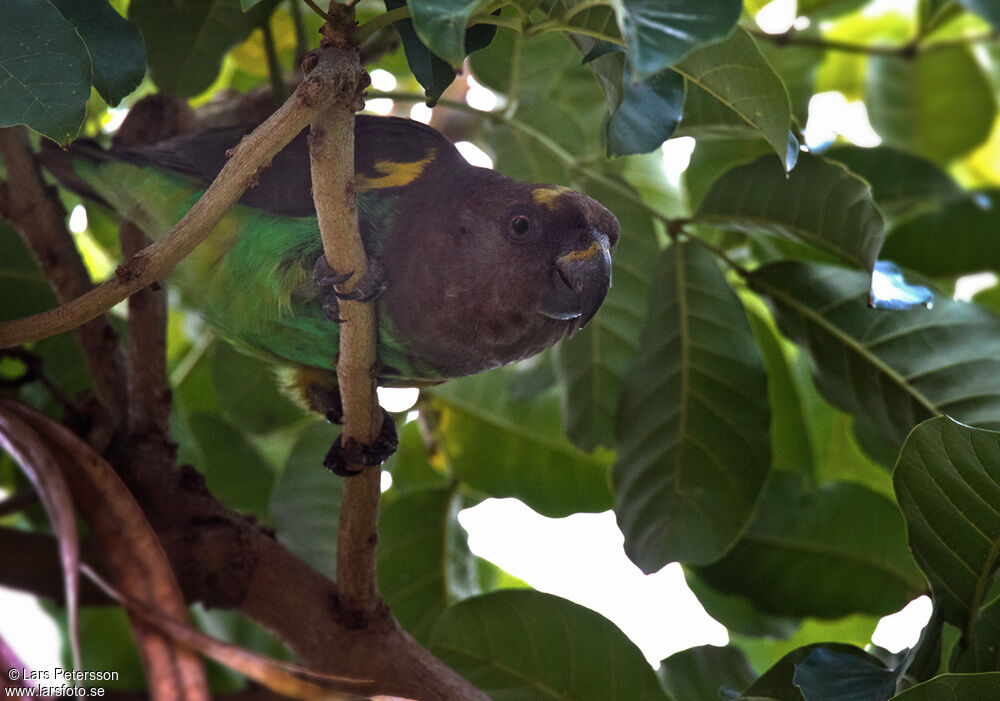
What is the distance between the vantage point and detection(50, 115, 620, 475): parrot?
1.38 m

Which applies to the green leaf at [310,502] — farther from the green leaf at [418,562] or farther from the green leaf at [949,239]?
the green leaf at [949,239]

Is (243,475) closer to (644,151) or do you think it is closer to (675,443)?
(675,443)

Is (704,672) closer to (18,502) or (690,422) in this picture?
(690,422)

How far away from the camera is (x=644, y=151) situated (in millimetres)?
1301

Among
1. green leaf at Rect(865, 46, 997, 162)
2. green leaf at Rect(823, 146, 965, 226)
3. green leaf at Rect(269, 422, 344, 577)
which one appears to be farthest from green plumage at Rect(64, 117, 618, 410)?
green leaf at Rect(865, 46, 997, 162)

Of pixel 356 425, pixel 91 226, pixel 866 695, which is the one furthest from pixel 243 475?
pixel 866 695

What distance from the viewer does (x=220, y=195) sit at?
3.46 feet

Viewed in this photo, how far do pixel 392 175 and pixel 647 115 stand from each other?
43cm

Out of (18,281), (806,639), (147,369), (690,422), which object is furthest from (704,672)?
(18,281)

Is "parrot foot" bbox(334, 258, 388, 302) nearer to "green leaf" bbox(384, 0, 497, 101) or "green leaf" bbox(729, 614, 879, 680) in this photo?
"green leaf" bbox(384, 0, 497, 101)

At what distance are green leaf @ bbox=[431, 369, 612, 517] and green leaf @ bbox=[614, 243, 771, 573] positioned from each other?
0.34 m

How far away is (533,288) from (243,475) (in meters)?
1.06

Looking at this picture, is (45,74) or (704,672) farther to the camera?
(704,672)

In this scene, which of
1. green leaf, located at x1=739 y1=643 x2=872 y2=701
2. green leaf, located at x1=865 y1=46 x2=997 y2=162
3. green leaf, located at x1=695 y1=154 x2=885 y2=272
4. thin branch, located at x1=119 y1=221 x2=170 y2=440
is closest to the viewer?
green leaf, located at x1=739 y1=643 x2=872 y2=701
